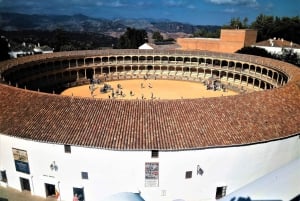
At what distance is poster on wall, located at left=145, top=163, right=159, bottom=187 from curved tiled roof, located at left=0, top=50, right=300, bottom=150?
1.51 m

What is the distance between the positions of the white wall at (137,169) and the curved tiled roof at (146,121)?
66 centimetres

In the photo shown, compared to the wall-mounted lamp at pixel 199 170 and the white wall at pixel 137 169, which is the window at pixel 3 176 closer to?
the white wall at pixel 137 169

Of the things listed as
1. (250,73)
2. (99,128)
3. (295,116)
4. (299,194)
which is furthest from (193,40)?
(299,194)

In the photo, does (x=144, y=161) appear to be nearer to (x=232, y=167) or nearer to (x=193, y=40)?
(x=232, y=167)

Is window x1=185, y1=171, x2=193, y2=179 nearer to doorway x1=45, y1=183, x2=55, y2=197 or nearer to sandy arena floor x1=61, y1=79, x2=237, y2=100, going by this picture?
doorway x1=45, y1=183, x2=55, y2=197

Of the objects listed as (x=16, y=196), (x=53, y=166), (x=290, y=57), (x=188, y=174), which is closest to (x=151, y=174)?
(x=188, y=174)

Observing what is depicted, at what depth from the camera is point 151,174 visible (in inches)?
810

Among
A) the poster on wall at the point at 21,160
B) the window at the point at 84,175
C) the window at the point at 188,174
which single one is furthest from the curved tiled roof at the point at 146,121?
the window at the point at 84,175

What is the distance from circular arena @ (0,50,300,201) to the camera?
2044 centimetres

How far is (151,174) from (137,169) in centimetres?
107

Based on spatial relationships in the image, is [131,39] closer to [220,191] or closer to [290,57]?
[290,57]

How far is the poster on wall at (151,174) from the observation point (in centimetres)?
2041

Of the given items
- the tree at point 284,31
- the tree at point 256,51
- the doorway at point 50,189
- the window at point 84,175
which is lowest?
the doorway at point 50,189

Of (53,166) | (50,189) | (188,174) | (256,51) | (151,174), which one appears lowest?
(50,189)
